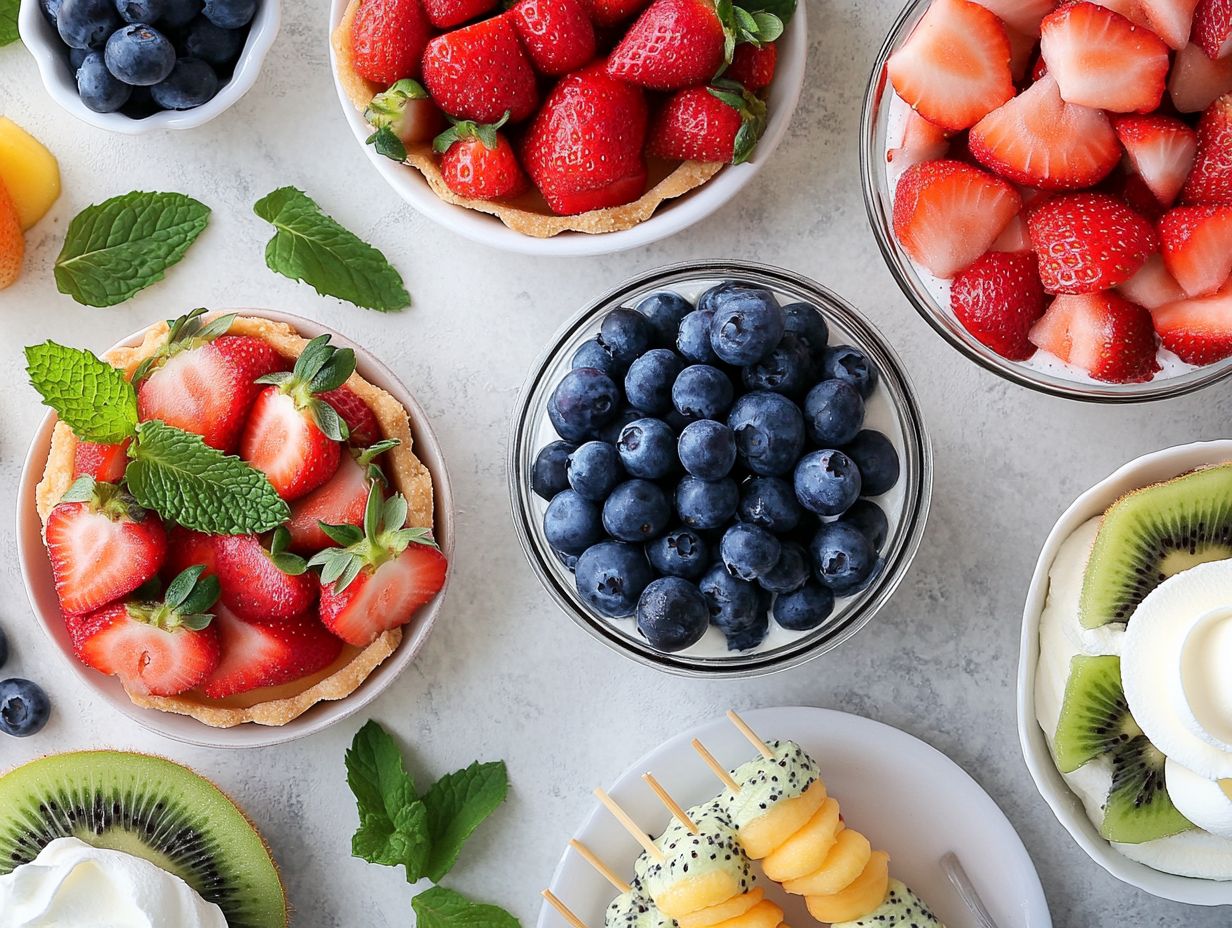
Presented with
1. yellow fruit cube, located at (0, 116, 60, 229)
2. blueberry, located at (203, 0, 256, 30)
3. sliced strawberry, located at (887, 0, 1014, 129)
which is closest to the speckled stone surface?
yellow fruit cube, located at (0, 116, 60, 229)

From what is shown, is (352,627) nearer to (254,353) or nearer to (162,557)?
(162,557)

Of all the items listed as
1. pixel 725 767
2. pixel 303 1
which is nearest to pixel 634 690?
pixel 725 767

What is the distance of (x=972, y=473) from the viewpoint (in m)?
1.65

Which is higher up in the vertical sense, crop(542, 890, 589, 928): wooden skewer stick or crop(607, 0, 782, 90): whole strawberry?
crop(607, 0, 782, 90): whole strawberry

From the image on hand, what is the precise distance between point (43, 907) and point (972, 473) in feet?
4.42

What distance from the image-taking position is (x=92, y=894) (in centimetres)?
149

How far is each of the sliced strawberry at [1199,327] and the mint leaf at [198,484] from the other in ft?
3.46

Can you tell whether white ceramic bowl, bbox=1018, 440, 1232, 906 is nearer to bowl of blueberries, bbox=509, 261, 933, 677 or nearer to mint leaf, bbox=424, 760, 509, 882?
bowl of blueberries, bbox=509, 261, 933, 677

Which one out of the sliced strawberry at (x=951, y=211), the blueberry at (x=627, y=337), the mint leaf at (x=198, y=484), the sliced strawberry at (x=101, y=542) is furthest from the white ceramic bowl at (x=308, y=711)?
the sliced strawberry at (x=951, y=211)

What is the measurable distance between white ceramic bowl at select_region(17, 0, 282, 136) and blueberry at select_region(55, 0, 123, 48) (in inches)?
2.1

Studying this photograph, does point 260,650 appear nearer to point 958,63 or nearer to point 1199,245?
point 958,63

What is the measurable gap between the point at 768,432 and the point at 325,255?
778 mm

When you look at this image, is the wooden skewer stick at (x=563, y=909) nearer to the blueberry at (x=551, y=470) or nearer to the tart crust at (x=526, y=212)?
the blueberry at (x=551, y=470)

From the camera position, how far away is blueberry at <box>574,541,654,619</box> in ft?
4.21
